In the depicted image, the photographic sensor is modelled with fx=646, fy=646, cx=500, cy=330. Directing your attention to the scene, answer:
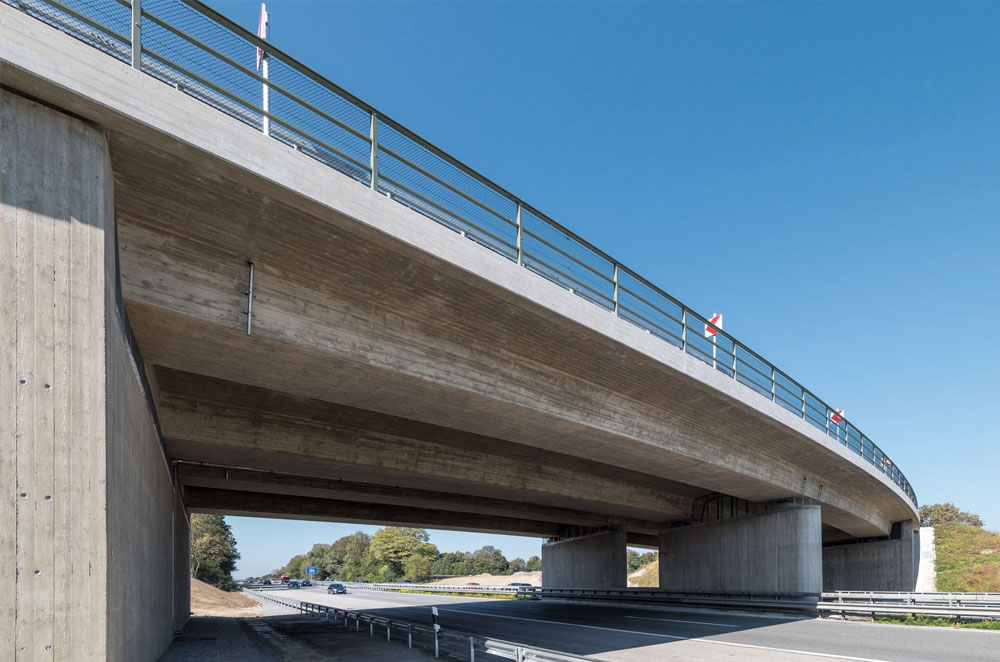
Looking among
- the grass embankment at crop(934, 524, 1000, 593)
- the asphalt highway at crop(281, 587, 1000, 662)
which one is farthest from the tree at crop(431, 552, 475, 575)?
the asphalt highway at crop(281, 587, 1000, 662)

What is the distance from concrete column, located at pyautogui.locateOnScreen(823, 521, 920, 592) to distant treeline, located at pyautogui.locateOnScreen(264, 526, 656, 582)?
54.3 m

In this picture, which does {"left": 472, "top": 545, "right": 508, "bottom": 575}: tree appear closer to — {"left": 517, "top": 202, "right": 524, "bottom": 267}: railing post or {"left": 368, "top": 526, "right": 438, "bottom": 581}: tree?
{"left": 368, "top": 526, "right": 438, "bottom": 581}: tree

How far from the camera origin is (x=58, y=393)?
20.7ft

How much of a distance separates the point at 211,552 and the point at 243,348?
77.1 metres

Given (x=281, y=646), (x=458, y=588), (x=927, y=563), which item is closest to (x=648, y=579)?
(x=458, y=588)

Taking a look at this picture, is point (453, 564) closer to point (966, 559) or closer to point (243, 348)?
point (966, 559)

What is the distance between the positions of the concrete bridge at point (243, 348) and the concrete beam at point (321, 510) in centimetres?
439

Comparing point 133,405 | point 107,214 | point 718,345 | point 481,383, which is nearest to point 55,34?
point 107,214

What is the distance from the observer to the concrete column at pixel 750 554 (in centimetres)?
2523

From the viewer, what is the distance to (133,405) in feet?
29.7

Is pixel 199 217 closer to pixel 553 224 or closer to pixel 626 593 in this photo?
pixel 553 224

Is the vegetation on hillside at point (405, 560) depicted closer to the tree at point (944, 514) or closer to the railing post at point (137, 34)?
the tree at point (944, 514)

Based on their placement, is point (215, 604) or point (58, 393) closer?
point (58, 393)

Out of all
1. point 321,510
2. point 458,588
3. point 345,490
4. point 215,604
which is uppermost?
point 345,490
